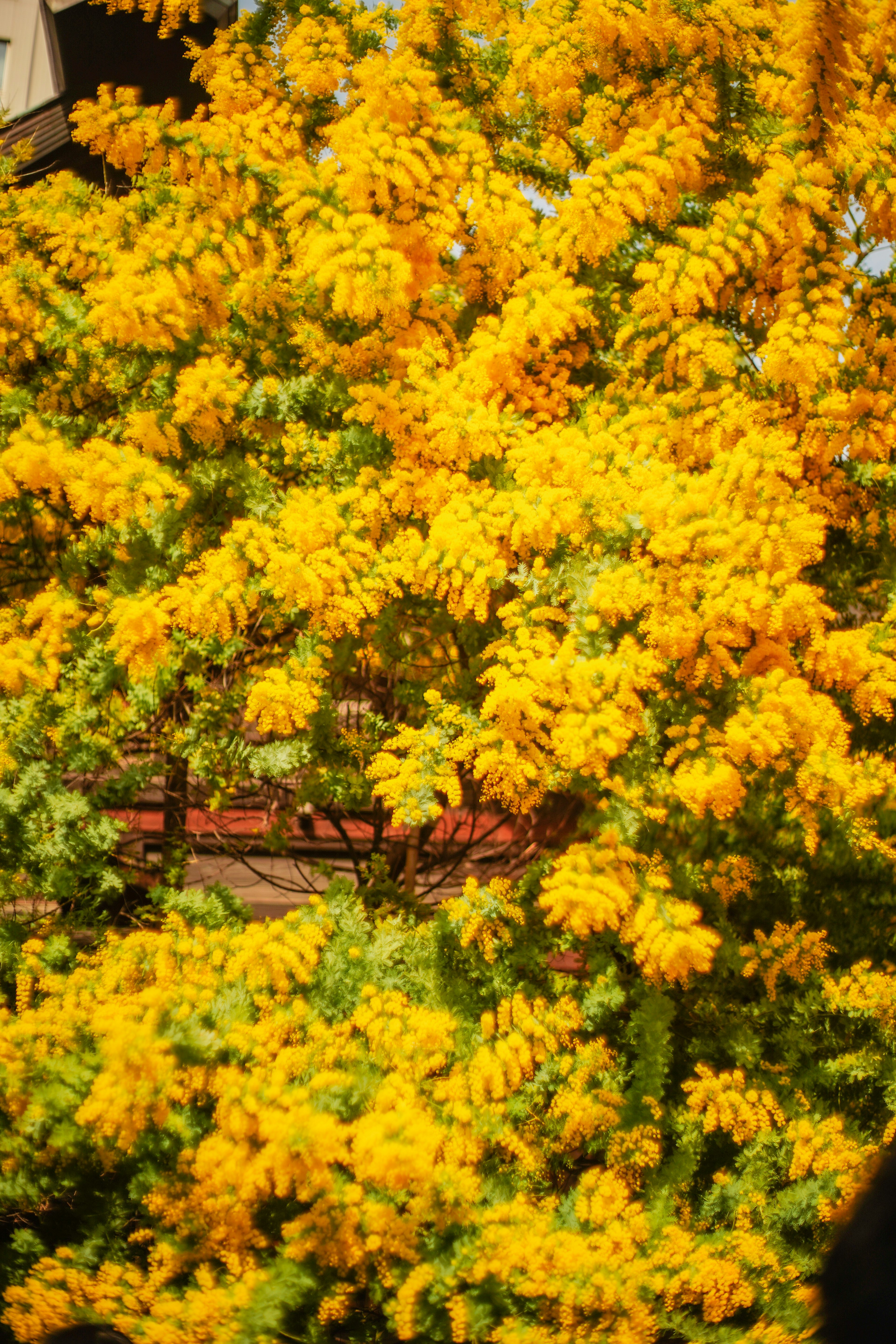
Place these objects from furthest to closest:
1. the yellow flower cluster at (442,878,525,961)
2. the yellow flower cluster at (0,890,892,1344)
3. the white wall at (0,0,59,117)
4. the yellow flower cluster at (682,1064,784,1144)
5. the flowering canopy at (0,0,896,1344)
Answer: the white wall at (0,0,59,117) < the yellow flower cluster at (442,878,525,961) < the yellow flower cluster at (682,1064,784,1144) < the flowering canopy at (0,0,896,1344) < the yellow flower cluster at (0,890,892,1344)

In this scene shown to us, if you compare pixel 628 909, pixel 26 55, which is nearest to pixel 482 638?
pixel 628 909

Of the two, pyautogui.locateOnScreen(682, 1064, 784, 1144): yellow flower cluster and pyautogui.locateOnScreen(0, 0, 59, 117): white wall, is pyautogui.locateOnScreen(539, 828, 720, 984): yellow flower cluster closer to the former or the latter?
pyautogui.locateOnScreen(682, 1064, 784, 1144): yellow flower cluster

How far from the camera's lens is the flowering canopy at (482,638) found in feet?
10.5

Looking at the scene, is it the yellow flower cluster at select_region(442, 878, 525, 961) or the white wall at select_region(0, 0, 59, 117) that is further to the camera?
the white wall at select_region(0, 0, 59, 117)

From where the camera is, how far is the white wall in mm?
9438

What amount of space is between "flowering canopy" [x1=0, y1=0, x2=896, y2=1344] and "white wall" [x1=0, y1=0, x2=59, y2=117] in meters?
6.27

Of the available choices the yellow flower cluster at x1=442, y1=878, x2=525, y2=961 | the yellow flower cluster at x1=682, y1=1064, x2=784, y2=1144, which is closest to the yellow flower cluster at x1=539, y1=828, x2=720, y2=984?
the yellow flower cluster at x1=442, y1=878, x2=525, y2=961

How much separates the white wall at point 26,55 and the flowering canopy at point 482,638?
20.6 ft

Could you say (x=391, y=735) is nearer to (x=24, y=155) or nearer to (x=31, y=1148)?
(x=31, y=1148)

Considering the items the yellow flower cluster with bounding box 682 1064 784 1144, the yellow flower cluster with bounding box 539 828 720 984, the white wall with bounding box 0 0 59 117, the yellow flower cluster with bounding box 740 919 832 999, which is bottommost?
the yellow flower cluster with bounding box 682 1064 784 1144

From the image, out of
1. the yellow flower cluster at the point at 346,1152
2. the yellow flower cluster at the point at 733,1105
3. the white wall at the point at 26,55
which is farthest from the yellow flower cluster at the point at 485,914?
the white wall at the point at 26,55

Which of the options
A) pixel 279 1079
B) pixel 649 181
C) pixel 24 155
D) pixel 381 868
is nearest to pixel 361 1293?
pixel 279 1079

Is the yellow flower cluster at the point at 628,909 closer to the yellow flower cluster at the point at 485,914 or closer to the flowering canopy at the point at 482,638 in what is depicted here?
the flowering canopy at the point at 482,638

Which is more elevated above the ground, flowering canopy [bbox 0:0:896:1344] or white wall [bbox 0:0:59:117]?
white wall [bbox 0:0:59:117]
